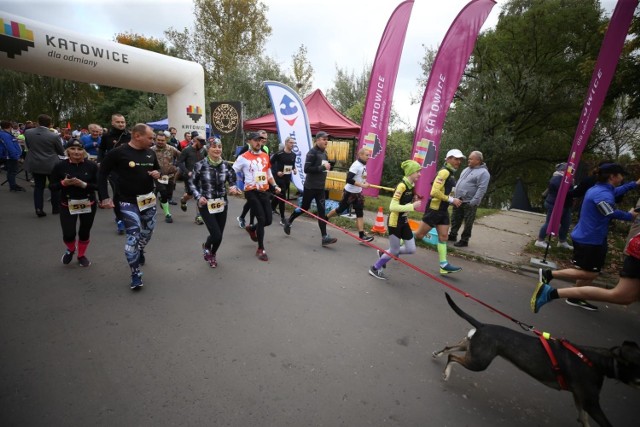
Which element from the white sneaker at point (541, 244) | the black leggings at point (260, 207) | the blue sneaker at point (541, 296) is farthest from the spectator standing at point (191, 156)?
the white sneaker at point (541, 244)

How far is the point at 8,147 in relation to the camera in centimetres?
848

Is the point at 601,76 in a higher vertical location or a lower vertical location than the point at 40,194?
higher

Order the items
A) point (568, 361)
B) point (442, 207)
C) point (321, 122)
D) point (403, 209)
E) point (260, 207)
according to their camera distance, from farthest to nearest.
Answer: point (321, 122) < point (442, 207) < point (260, 207) < point (403, 209) < point (568, 361)

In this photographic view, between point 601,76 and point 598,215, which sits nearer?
point 598,215

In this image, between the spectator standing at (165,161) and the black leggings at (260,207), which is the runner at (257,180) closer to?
the black leggings at (260,207)

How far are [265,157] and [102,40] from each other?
8.27 meters

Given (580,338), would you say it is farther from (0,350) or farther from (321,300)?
(0,350)

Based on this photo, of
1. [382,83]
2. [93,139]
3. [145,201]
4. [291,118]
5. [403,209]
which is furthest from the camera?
[291,118]

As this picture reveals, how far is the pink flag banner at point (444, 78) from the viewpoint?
283 inches

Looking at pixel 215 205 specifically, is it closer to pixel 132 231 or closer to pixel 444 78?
pixel 132 231

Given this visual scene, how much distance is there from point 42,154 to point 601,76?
11.3 m

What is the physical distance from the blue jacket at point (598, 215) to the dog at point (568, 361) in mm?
2247

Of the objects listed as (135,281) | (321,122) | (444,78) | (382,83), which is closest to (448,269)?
(135,281)

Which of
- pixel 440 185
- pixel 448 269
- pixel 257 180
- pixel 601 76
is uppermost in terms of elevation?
pixel 601 76
